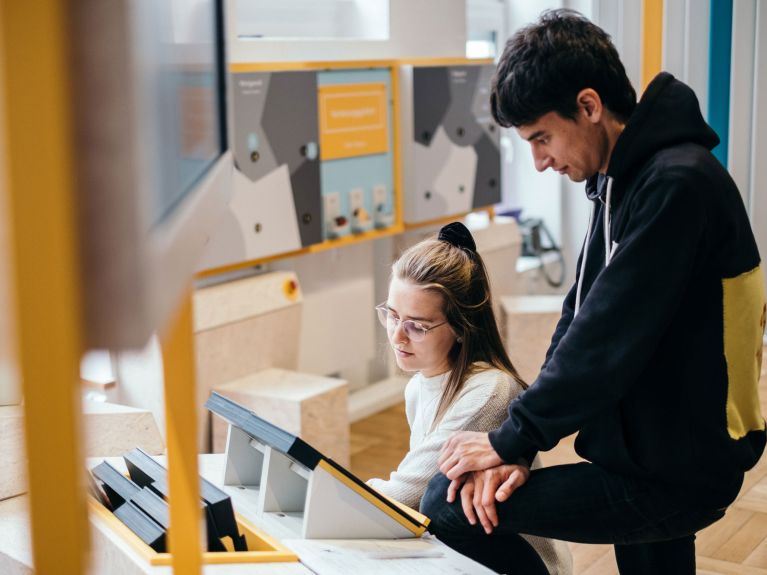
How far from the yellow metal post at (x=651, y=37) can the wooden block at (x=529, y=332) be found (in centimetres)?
208

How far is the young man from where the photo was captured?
174 cm

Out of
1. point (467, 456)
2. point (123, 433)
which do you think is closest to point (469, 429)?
point (467, 456)

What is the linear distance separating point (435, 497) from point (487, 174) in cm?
337

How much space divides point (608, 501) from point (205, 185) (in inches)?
47.5

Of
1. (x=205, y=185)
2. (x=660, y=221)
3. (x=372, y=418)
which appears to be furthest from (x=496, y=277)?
(x=205, y=185)

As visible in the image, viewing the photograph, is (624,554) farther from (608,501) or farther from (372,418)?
(372,418)

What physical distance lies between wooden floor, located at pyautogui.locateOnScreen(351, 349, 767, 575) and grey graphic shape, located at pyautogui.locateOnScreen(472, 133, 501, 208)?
1294 mm

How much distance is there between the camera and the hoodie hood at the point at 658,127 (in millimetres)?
1805

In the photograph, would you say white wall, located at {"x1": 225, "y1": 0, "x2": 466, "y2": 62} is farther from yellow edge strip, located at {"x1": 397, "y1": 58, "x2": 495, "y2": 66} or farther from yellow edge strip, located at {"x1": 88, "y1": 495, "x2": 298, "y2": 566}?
yellow edge strip, located at {"x1": 88, "y1": 495, "x2": 298, "y2": 566}

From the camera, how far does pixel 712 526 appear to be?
130 inches

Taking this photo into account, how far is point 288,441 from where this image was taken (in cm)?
165

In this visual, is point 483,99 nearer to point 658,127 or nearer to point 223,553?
point 658,127

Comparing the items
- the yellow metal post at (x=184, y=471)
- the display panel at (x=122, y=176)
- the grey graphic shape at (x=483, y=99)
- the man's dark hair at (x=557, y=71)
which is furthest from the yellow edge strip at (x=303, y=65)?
the display panel at (x=122, y=176)

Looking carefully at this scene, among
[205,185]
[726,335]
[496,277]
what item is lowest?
[496,277]
